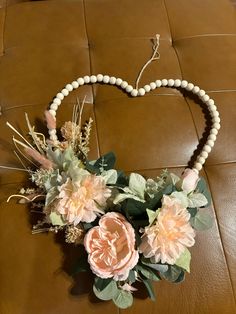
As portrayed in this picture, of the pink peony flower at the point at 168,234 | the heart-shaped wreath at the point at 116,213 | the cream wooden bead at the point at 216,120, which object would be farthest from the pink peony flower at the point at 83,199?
the cream wooden bead at the point at 216,120

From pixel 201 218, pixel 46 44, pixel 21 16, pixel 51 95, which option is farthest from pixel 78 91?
pixel 201 218

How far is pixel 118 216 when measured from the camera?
2.21 feet

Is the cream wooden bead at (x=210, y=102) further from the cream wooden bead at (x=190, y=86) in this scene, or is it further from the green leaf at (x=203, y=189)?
the green leaf at (x=203, y=189)

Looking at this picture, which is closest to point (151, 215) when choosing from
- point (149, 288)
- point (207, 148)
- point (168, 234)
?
point (168, 234)

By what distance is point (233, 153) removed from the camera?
0.83 meters

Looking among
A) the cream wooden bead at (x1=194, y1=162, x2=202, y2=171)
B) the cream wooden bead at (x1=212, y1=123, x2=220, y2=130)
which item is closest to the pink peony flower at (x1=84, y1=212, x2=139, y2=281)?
the cream wooden bead at (x1=194, y1=162, x2=202, y2=171)

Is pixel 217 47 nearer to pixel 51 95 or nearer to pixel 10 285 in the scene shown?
pixel 51 95

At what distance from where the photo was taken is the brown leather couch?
28.5 inches

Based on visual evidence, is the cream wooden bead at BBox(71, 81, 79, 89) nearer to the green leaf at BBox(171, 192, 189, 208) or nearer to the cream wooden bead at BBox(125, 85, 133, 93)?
the cream wooden bead at BBox(125, 85, 133, 93)

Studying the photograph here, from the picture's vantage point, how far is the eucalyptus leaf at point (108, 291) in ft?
2.22

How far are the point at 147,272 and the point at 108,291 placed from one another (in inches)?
3.0

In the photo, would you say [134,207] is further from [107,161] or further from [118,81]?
[118,81]

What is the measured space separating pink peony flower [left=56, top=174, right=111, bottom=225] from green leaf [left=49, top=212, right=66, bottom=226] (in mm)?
11

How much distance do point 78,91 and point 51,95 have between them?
0.06 metres
